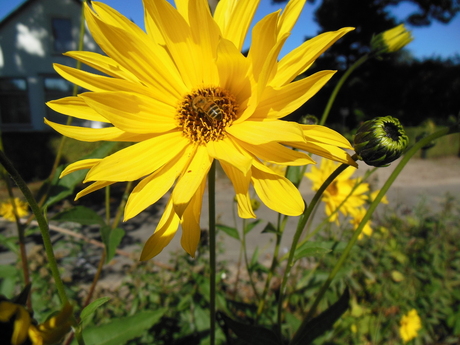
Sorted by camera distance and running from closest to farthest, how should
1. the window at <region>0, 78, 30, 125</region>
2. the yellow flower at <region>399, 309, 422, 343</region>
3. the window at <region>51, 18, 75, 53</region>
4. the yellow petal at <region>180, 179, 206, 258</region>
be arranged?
the yellow petal at <region>180, 179, 206, 258</region> → the yellow flower at <region>399, 309, 422, 343</region> → the window at <region>51, 18, 75, 53</region> → the window at <region>0, 78, 30, 125</region>

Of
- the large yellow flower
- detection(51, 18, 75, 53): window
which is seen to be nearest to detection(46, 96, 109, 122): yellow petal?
the large yellow flower

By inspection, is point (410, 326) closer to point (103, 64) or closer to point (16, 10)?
point (103, 64)

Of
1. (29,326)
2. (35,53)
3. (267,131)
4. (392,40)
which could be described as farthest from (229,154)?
(35,53)

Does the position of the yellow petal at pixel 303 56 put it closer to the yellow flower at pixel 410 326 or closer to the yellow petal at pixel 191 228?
the yellow petal at pixel 191 228

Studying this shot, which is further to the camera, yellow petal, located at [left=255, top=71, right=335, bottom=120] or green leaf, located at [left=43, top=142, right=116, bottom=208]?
green leaf, located at [left=43, top=142, right=116, bottom=208]

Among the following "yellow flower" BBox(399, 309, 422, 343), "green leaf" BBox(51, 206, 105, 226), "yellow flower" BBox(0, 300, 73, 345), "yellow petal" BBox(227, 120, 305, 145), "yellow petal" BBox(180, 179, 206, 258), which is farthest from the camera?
"yellow flower" BBox(399, 309, 422, 343)

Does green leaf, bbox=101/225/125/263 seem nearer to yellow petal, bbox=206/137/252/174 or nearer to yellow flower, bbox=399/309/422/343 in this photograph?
yellow petal, bbox=206/137/252/174
